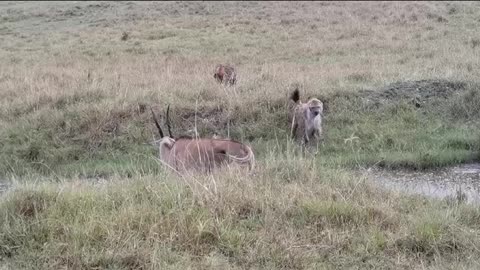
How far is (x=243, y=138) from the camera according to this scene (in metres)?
10.7

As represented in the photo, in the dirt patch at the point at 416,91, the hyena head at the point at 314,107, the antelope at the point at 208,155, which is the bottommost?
the dirt patch at the point at 416,91

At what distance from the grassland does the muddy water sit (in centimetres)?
27

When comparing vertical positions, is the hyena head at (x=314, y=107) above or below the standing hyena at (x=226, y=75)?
above

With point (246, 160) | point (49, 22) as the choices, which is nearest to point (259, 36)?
point (49, 22)

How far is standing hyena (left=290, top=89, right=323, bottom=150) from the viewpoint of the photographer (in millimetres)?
9438

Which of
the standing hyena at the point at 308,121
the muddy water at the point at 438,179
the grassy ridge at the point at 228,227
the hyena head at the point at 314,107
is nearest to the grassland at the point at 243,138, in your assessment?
the grassy ridge at the point at 228,227

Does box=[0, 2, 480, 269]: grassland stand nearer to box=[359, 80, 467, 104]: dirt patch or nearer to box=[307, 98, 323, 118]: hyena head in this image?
box=[359, 80, 467, 104]: dirt patch

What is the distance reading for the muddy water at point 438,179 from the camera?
764 cm

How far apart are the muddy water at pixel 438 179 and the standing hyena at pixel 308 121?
1273 millimetres

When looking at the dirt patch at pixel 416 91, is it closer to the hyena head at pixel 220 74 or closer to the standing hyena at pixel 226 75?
the standing hyena at pixel 226 75

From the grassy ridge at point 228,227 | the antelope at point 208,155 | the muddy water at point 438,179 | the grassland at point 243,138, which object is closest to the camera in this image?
the grassy ridge at point 228,227

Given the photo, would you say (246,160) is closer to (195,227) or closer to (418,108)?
(195,227)

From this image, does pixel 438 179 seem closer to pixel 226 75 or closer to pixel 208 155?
pixel 208 155

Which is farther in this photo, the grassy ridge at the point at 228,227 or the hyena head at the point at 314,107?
the hyena head at the point at 314,107
